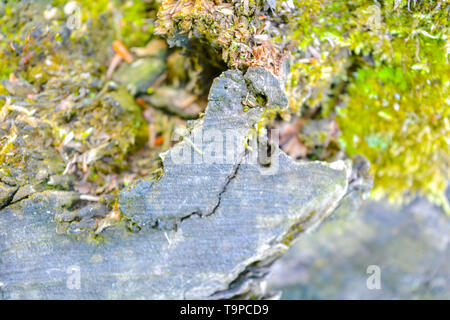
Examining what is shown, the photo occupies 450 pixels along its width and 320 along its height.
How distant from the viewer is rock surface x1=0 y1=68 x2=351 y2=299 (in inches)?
63.2

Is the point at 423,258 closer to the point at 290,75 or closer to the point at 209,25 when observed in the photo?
the point at 290,75

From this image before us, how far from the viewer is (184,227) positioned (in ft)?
5.33

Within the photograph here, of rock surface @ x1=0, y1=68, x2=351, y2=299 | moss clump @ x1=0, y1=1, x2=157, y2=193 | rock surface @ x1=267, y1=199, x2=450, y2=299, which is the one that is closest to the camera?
rock surface @ x1=0, y1=68, x2=351, y2=299

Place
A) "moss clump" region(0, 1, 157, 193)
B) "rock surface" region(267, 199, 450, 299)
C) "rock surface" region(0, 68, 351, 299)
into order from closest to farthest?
"rock surface" region(0, 68, 351, 299) < "moss clump" region(0, 1, 157, 193) < "rock surface" region(267, 199, 450, 299)

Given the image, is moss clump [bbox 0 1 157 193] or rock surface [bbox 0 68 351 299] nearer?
rock surface [bbox 0 68 351 299]

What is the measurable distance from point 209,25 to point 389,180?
1868 mm

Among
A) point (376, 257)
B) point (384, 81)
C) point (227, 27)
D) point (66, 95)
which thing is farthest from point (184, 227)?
point (376, 257)

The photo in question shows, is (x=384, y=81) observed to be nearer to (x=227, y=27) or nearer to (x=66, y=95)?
(x=227, y=27)

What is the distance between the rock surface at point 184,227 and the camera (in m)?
1.61

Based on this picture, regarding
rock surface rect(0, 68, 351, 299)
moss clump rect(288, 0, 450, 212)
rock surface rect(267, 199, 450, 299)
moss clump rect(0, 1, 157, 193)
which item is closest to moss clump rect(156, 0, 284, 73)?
rock surface rect(0, 68, 351, 299)

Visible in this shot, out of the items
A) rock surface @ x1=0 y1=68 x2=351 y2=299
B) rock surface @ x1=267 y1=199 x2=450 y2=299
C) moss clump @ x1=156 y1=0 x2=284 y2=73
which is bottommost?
rock surface @ x1=267 y1=199 x2=450 y2=299

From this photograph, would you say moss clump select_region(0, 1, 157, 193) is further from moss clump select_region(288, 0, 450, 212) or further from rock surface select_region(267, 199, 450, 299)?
rock surface select_region(267, 199, 450, 299)

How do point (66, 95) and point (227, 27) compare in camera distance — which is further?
point (66, 95)

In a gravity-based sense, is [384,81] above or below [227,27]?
below
